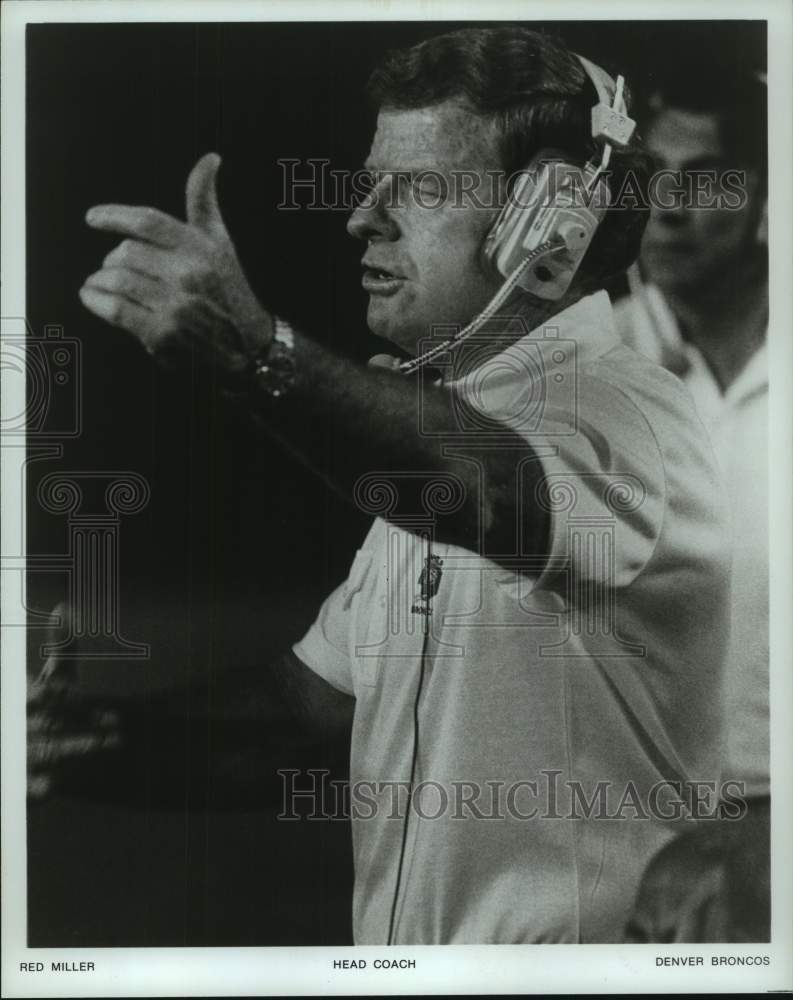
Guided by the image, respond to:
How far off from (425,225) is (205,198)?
23.1 inches

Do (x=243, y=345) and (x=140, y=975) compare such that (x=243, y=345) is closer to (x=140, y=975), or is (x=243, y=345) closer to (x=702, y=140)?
(x=702, y=140)

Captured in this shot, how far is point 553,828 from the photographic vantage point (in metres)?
3.25

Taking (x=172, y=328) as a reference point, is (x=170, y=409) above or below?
below

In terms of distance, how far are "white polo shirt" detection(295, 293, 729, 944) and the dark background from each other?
161mm

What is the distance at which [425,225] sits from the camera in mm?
3273

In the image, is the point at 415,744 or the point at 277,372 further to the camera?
the point at 415,744

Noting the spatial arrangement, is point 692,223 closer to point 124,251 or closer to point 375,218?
point 375,218

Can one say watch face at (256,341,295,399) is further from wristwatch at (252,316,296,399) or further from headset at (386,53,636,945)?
headset at (386,53,636,945)

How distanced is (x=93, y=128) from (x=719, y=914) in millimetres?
2713

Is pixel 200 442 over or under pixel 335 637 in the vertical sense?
over

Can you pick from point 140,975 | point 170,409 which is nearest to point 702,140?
point 170,409

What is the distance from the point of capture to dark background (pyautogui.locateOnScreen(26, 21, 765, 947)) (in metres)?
3.25
